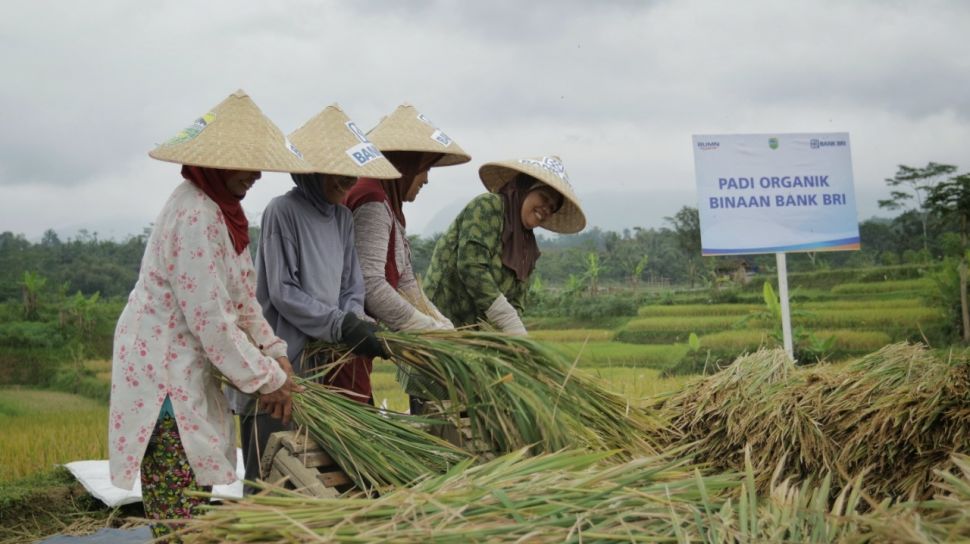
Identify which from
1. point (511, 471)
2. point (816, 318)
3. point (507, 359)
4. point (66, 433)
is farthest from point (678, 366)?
point (511, 471)

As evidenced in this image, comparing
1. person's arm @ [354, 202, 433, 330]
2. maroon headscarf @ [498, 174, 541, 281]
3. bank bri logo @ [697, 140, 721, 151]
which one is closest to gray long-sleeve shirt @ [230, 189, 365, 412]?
person's arm @ [354, 202, 433, 330]

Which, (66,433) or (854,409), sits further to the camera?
(66,433)

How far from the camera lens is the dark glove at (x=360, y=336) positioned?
8.51ft

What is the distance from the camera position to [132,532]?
12.8 ft

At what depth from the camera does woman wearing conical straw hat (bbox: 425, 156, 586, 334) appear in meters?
3.11

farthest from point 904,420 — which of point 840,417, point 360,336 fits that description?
point 360,336

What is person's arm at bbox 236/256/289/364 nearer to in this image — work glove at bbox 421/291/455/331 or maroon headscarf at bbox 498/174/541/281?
work glove at bbox 421/291/455/331

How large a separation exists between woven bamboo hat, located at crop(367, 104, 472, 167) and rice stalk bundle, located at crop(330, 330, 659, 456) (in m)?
0.84

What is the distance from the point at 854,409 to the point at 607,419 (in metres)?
0.70

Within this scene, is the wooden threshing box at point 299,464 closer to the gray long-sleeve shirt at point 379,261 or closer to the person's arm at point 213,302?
the person's arm at point 213,302

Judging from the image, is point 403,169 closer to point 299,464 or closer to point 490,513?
point 299,464

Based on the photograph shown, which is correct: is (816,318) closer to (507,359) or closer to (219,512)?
(507,359)

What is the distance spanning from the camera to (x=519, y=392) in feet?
7.65

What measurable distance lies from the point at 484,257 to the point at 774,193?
13.8ft
